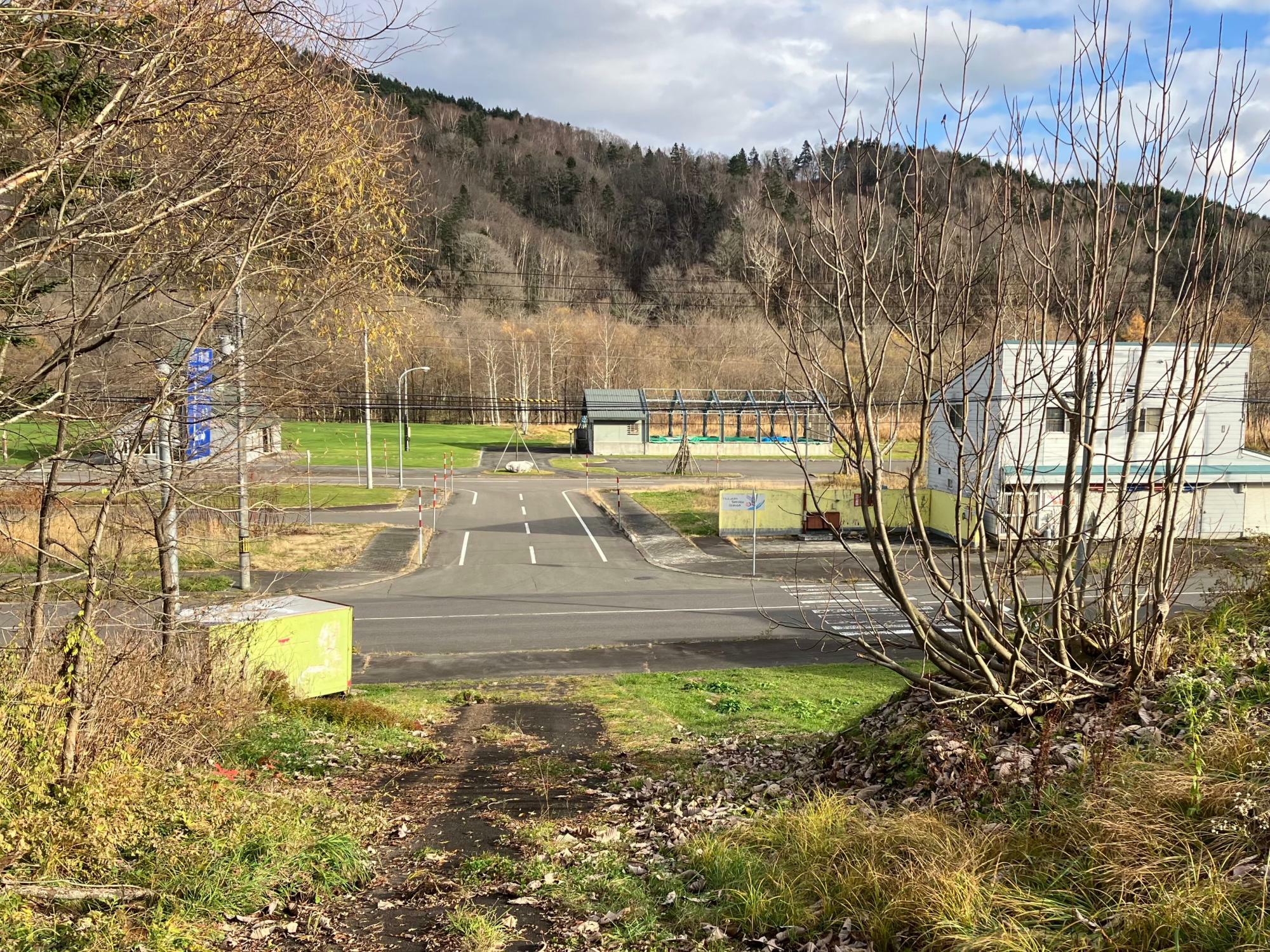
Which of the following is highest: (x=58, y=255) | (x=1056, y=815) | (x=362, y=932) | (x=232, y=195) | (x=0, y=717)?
(x=232, y=195)

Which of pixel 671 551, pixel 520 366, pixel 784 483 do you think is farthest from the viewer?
pixel 520 366

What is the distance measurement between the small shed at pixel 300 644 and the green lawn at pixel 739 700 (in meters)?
3.69

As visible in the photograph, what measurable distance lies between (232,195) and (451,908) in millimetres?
5524

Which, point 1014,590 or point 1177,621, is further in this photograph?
point 1177,621

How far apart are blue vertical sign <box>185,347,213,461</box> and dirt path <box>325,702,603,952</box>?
3.42m

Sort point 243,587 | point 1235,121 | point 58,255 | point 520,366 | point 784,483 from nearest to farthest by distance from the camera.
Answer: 1. point 1235,121
2. point 58,255
3. point 243,587
4. point 784,483
5. point 520,366

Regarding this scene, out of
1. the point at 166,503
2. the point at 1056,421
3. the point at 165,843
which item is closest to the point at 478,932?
the point at 165,843

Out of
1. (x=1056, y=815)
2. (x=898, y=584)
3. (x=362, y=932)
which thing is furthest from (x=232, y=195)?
(x=1056, y=815)

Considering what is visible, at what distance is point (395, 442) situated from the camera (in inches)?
2601

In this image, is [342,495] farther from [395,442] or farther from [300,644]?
[300,644]

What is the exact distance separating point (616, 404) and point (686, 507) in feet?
90.1

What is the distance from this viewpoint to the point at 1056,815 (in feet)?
16.1

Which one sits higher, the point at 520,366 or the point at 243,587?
the point at 520,366

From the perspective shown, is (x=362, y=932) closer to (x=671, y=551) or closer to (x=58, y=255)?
(x=58, y=255)
